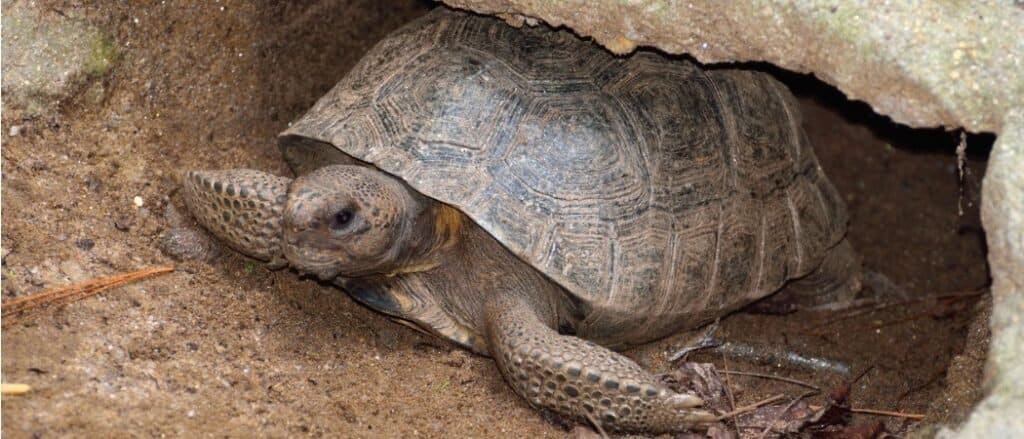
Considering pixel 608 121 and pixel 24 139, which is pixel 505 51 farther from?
pixel 24 139

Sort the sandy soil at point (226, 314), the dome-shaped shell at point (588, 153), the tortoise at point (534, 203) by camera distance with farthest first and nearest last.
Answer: the dome-shaped shell at point (588, 153)
the tortoise at point (534, 203)
the sandy soil at point (226, 314)

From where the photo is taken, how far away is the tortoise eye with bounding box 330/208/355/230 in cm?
390

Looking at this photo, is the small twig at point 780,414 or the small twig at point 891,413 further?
the small twig at point 891,413

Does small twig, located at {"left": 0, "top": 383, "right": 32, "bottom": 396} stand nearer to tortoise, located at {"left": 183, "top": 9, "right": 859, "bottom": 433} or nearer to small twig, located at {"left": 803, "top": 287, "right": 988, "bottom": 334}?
tortoise, located at {"left": 183, "top": 9, "right": 859, "bottom": 433}

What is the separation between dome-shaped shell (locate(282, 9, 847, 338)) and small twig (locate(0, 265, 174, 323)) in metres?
0.89

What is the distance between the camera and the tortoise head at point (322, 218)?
3918 mm

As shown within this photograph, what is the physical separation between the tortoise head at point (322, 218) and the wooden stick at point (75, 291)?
35 cm

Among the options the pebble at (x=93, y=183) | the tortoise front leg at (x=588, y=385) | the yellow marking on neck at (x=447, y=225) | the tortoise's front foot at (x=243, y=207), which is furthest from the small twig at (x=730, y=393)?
the pebble at (x=93, y=183)

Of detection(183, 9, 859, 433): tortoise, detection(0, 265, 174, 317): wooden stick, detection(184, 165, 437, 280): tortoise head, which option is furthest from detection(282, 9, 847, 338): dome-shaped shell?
detection(0, 265, 174, 317): wooden stick

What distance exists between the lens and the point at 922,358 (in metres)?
5.03

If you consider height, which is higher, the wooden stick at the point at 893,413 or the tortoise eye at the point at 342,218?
the tortoise eye at the point at 342,218

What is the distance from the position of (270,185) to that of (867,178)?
3732 millimetres

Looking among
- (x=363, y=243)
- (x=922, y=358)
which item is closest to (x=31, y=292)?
(x=363, y=243)

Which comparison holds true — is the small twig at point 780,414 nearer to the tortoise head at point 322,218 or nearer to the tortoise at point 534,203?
the tortoise at point 534,203
